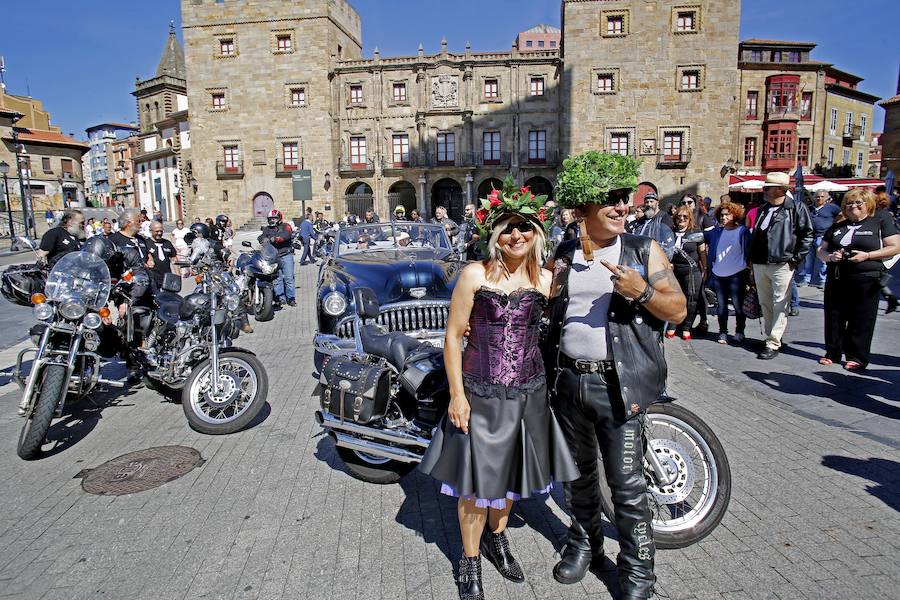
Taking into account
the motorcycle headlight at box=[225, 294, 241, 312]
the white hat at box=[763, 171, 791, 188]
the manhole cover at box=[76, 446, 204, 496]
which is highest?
the white hat at box=[763, 171, 791, 188]

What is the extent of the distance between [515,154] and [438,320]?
35.2m

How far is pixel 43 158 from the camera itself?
58219 mm

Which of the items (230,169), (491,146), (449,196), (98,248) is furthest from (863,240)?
(230,169)

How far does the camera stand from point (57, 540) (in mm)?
3299

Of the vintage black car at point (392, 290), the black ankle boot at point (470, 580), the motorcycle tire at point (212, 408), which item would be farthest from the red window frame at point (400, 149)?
the black ankle boot at point (470, 580)

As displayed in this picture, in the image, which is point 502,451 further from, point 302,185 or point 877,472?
point 302,185

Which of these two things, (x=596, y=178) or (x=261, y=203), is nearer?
(x=596, y=178)

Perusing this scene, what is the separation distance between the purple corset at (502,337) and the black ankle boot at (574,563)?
1.02 metres

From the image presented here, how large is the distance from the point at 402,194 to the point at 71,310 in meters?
37.1

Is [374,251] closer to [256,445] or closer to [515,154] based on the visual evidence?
[256,445]

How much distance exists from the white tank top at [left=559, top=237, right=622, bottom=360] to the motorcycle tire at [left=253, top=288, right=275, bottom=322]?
8996 millimetres

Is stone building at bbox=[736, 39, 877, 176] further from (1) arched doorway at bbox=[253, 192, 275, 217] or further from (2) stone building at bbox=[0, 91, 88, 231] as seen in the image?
(2) stone building at bbox=[0, 91, 88, 231]

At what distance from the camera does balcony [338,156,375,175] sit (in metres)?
39.4

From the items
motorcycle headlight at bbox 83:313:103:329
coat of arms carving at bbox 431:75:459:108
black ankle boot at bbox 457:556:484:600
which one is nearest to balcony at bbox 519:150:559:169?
coat of arms carving at bbox 431:75:459:108
